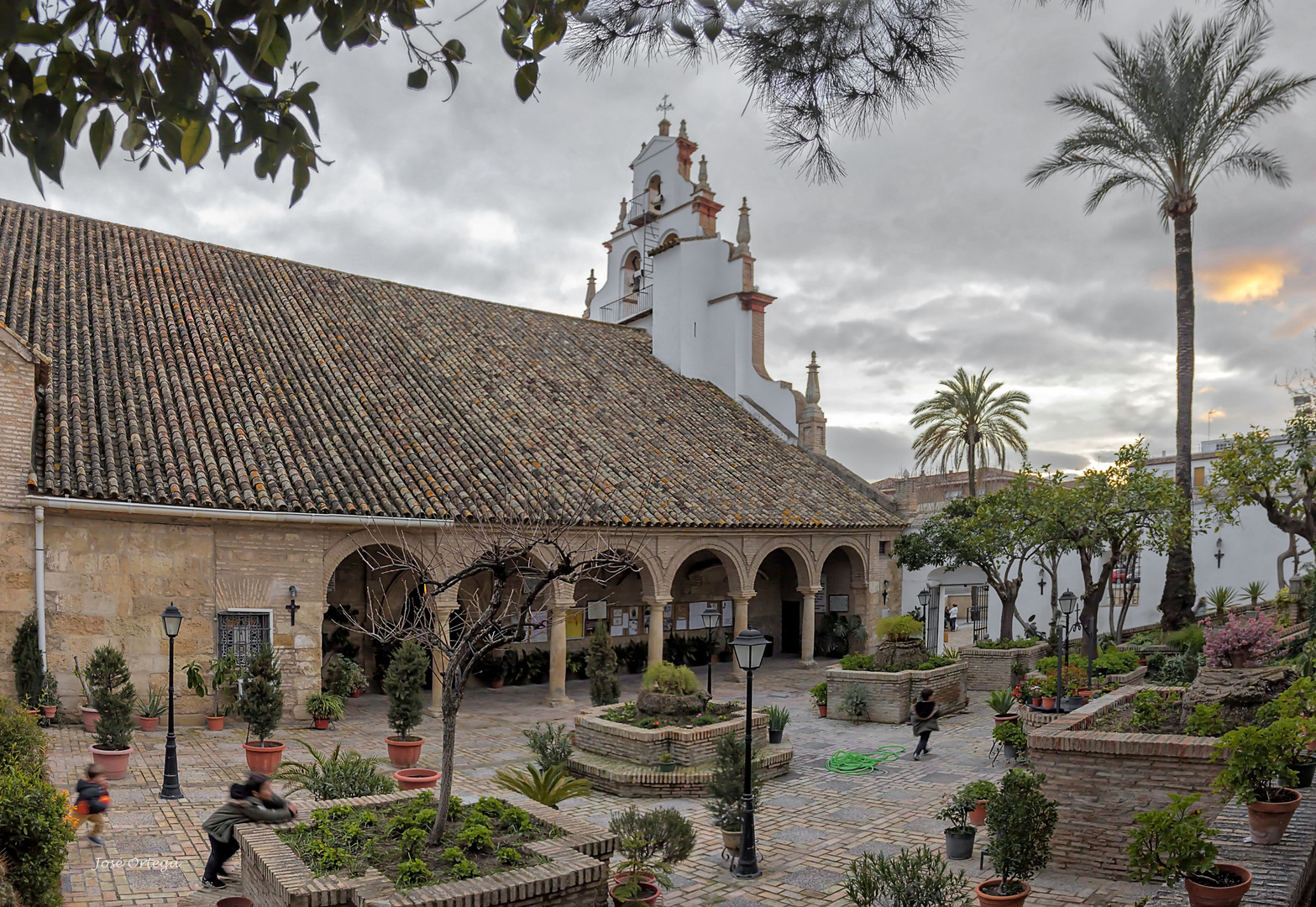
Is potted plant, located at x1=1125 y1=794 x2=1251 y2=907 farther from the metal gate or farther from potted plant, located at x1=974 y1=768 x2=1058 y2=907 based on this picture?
the metal gate

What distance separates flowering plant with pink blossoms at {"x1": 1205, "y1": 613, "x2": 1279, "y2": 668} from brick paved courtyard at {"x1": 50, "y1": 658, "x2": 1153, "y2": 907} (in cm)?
358

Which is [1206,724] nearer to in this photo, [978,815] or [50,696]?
[978,815]

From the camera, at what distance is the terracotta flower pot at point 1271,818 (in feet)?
25.4

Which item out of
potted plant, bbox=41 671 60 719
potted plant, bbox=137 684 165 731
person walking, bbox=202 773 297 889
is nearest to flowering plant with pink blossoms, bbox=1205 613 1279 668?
person walking, bbox=202 773 297 889

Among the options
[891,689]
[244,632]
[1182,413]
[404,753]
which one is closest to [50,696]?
[244,632]

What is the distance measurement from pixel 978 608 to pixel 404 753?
22.8 m

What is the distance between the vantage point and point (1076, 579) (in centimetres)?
3162

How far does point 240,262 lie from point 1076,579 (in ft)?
93.5

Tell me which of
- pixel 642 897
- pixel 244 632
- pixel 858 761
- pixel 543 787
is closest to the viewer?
pixel 642 897

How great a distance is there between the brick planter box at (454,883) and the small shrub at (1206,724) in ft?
21.9

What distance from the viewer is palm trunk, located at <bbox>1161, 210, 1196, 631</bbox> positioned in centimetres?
2098

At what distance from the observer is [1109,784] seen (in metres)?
8.97

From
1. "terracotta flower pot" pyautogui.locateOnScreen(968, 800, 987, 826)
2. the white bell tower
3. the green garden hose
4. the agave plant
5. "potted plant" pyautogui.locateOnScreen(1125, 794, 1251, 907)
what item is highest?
the white bell tower

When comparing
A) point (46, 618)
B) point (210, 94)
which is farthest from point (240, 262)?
point (210, 94)
